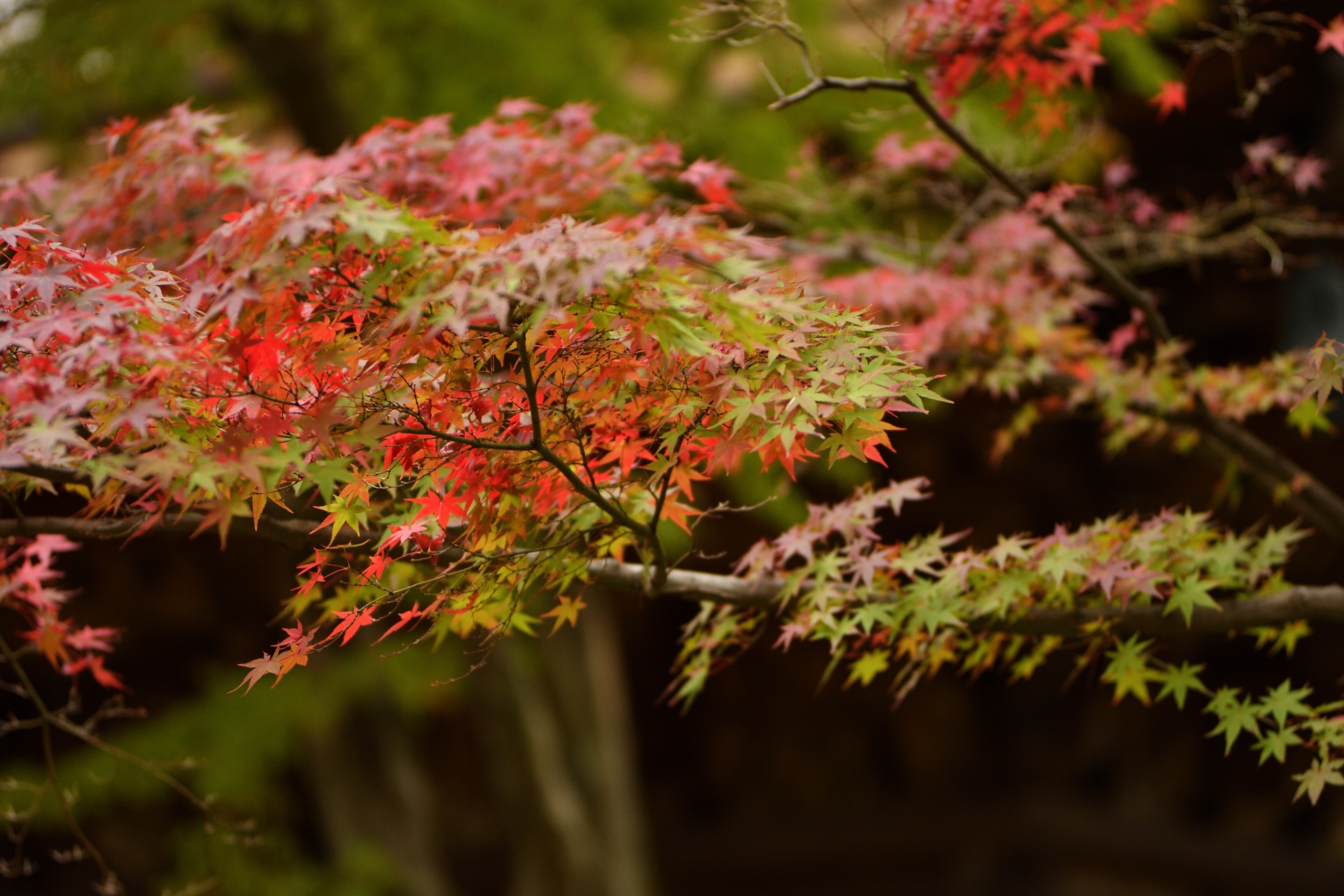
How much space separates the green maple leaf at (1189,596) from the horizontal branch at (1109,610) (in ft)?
0.14

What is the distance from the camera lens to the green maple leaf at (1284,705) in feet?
5.48

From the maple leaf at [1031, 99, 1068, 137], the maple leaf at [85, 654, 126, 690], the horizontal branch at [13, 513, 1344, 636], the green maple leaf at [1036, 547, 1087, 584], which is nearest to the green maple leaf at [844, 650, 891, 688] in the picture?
the horizontal branch at [13, 513, 1344, 636]

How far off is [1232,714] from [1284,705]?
0.10m

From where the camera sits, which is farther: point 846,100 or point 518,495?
point 846,100

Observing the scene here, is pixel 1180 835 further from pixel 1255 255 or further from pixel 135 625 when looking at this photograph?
pixel 135 625

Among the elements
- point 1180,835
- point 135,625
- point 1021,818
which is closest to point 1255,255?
point 1180,835

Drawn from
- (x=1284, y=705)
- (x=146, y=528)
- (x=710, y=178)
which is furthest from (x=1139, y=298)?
(x=146, y=528)

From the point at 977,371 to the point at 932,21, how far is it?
2.99 ft

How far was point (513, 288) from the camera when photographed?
4.09ft

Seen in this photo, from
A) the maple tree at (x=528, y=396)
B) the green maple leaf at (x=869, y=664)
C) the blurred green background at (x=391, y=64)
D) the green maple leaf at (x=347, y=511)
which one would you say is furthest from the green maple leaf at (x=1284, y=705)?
the blurred green background at (x=391, y=64)

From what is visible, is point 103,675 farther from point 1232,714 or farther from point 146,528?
point 1232,714

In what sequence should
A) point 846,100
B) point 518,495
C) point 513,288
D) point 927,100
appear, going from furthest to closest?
point 846,100 → point 927,100 → point 518,495 → point 513,288

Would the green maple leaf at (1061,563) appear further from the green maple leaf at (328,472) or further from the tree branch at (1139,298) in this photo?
the green maple leaf at (328,472)

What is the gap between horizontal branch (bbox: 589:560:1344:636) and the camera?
1.77 m
